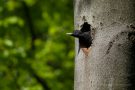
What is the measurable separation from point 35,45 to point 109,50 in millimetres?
5360

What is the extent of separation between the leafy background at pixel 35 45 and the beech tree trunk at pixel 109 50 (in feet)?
11.8

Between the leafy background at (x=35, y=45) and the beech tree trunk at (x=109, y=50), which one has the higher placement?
the beech tree trunk at (x=109, y=50)

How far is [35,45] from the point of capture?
6391mm

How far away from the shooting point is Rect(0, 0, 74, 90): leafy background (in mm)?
4887

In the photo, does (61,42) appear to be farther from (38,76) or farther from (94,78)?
(94,78)

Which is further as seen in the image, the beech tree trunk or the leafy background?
the leafy background

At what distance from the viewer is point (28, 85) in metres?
5.13

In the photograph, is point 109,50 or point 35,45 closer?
point 109,50

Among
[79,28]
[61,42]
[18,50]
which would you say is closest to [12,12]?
[61,42]

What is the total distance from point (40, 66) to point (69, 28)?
0.68 m

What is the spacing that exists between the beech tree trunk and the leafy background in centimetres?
360

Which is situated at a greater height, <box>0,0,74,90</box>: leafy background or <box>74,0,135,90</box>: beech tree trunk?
<box>74,0,135,90</box>: beech tree trunk

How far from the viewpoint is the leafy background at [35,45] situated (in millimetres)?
4887

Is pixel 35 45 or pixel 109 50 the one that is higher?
pixel 109 50
